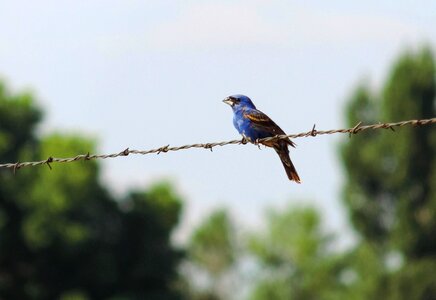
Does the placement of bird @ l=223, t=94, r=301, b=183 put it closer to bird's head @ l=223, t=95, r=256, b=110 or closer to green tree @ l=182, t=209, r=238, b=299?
bird's head @ l=223, t=95, r=256, b=110

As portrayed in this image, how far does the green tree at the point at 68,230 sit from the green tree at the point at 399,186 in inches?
419

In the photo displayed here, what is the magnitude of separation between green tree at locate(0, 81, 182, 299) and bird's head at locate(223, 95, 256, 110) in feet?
152

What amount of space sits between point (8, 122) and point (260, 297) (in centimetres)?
1292

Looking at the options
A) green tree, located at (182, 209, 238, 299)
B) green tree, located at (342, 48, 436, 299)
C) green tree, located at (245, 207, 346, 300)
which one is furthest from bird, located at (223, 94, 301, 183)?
green tree, located at (182, 209, 238, 299)

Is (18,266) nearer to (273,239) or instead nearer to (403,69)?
(273,239)

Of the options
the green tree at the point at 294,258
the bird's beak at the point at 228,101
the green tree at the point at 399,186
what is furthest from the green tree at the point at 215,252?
the bird's beak at the point at 228,101

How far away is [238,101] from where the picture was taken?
14539mm

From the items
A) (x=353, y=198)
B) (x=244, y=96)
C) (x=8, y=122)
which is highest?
(x=8, y=122)

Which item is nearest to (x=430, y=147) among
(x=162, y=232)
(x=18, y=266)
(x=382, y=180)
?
(x=382, y=180)

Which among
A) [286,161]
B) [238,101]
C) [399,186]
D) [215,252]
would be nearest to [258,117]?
[238,101]

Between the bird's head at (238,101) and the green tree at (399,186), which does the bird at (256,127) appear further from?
the green tree at (399,186)

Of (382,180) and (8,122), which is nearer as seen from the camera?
(382,180)

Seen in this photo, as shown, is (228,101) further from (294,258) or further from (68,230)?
(294,258)

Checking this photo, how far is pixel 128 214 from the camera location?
64625 millimetres
